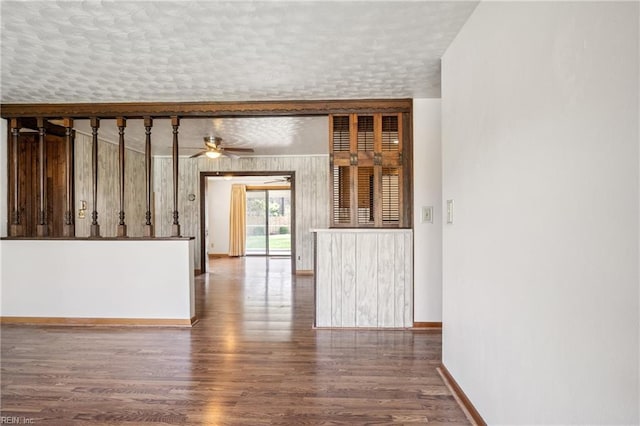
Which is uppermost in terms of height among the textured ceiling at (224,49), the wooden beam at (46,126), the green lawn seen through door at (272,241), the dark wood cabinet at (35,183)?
the textured ceiling at (224,49)

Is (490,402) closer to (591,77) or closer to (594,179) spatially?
(594,179)

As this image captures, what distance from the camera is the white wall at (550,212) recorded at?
1.00 metres

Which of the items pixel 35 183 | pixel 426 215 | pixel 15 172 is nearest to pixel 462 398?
pixel 426 215

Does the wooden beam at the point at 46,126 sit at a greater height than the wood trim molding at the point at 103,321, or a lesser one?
greater

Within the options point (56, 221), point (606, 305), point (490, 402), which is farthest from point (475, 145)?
point (56, 221)

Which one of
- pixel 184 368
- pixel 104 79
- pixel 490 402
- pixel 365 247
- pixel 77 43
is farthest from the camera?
pixel 365 247

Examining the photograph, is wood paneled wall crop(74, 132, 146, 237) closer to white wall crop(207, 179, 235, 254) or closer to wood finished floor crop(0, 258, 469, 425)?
wood finished floor crop(0, 258, 469, 425)

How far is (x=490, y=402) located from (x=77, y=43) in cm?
346

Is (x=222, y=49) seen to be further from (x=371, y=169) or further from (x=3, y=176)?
(x=3, y=176)

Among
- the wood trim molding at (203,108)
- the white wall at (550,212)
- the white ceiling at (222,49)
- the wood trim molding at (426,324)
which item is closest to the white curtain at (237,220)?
the wood trim molding at (203,108)

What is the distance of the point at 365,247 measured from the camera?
3.81 meters

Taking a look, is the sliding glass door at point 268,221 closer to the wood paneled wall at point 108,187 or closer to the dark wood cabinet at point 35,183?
the wood paneled wall at point 108,187

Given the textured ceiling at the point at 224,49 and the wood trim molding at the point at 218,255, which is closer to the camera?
the textured ceiling at the point at 224,49

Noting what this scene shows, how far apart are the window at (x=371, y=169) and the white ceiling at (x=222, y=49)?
1.08ft
